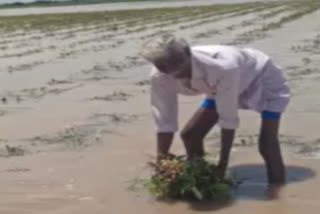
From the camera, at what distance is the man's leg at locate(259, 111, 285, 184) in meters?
5.80

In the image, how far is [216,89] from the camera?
5.27 metres

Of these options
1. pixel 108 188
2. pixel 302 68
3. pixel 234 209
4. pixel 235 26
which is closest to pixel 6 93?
pixel 302 68

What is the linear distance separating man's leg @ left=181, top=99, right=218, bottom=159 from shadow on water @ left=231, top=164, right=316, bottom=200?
1.29ft

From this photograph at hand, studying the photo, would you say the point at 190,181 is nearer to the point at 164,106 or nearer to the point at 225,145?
the point at 225,145

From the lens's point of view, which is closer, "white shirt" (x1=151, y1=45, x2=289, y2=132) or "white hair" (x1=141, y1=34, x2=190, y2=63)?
"white hair" (x1=141, y1=34, x2=190, y2=63)

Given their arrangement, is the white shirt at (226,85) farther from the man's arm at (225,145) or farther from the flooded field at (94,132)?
the flooded field at (94,132)

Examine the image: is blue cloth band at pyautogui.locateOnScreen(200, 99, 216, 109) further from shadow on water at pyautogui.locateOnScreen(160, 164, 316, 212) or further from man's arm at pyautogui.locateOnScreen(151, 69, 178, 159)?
shadow on water at pyautogui.locateOnScreen(160, 164, 316, 212)

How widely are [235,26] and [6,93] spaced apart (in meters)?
16.2

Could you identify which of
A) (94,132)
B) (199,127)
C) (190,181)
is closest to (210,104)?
(199,127)

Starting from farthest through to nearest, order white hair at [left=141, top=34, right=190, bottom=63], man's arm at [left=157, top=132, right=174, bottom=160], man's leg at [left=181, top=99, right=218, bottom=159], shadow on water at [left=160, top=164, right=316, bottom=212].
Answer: man's leg at [left=181, top=99, right=218, bottom=159], man's arm at [left=157, top=132, right=174, bottom=160], shadow on water at [left=160, top=164, right=316, bottom=212], white hair at [left=141, top=34, right=190, bottom=63]

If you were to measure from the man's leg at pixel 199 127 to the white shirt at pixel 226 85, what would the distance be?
10.8 inches

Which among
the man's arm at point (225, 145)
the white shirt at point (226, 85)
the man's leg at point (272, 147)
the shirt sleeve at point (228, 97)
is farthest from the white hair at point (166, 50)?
the man's leg at point (272, 147)

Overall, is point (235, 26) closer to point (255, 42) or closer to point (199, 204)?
point (255, 42)

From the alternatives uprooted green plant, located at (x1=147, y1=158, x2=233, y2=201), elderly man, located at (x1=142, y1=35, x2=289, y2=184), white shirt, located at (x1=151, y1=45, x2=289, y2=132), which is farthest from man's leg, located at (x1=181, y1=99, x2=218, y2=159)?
uprooted green plant, located at (x1=147, y1=158, x2=233, y2=201)
